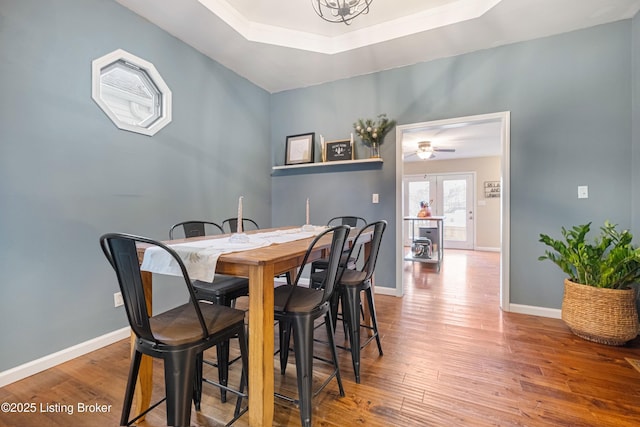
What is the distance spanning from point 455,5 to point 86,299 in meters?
3.92

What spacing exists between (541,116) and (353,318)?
275 centimetres

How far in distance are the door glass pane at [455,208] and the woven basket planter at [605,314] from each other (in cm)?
543

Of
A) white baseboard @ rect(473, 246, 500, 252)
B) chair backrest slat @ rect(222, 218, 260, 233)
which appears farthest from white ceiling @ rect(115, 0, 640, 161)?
white baseboard @ rect(473, 246, 500, 252)

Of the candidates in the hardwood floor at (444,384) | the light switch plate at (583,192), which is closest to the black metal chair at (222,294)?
the hardwood floor at (444,384)

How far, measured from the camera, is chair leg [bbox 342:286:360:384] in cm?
177

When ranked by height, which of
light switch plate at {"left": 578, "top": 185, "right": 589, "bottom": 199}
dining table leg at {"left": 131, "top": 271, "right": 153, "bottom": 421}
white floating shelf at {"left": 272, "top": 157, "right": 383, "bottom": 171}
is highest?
white floating shelf at {"left": 272, "top": 157, "right": 383, "bottom": 171}

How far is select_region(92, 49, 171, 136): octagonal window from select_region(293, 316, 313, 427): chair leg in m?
→ 2.20

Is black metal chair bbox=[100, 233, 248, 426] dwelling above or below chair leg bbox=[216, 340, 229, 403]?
above

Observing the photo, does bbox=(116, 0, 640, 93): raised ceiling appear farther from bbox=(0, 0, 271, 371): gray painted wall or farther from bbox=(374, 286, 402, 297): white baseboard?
bbox=(374, 286, 402, 297): white baseboard

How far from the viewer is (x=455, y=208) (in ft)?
25.2

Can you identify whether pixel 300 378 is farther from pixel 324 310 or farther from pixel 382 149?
pixel 382 149

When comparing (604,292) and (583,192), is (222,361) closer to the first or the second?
(604,292)

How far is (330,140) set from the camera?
3.88m

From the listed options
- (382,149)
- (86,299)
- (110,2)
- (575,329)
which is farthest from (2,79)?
(575,329)
